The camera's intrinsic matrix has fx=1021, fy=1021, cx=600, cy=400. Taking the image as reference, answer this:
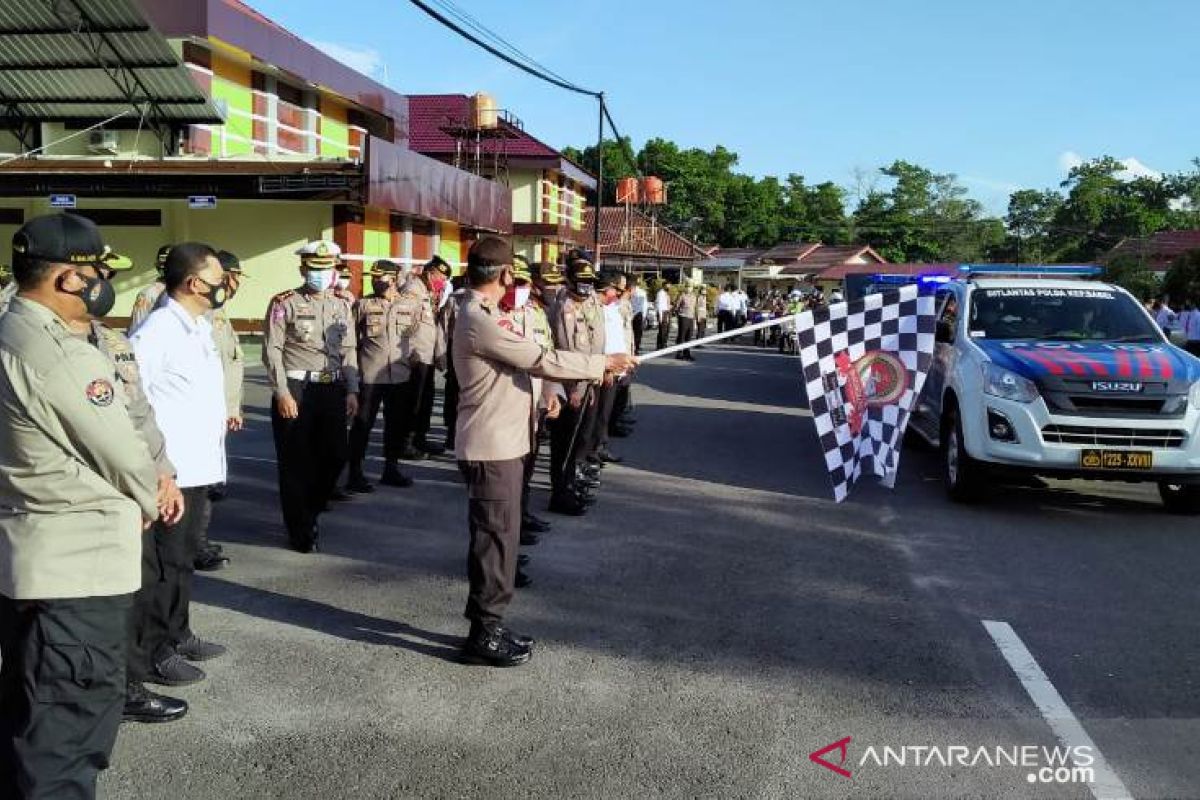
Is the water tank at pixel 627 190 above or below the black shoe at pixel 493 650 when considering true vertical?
above

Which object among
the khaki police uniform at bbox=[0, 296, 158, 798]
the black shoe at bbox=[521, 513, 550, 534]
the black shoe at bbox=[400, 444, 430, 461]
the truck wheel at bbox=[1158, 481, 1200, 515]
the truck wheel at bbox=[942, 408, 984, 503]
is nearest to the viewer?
the khaki police uniform at bbox=[0, 296, 158, 798]

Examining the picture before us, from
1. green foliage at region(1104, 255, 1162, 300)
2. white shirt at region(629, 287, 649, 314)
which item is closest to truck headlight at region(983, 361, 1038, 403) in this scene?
white shirt at region(629, 287, 649, 314)

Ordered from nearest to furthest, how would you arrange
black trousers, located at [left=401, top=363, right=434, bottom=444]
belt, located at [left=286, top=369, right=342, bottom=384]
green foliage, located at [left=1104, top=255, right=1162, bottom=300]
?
belt, located at [left=286, top=369, right=342, bottom=384], black trousers, located at [left=401, top=363, right=434, bottom=444], green foliage, located at [left=1104, top=255, right=1162, bottom=300]

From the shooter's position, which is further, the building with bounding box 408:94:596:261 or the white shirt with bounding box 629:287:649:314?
the building with bounding box 408:94:596:261

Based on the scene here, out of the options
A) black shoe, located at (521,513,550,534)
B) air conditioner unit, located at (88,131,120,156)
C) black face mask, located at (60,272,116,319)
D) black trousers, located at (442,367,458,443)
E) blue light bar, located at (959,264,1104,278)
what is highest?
air conditioner unit, located at (88,131,120,156)

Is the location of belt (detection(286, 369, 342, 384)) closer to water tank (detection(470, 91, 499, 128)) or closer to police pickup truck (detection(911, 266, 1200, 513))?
police pickup truck (detection(911, 266, 1200, 513))

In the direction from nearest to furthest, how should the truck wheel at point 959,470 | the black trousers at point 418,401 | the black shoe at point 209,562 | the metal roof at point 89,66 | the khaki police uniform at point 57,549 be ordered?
the khaki police uniform at point 57,549
the black shoe at point 209,562
the truck wheel at point 959,470
the black trousers at point 418,401
the metal roof at point 89,66

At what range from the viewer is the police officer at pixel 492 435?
4.71 meters

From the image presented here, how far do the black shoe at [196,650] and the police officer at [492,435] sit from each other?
1167 mm

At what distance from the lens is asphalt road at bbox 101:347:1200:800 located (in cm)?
368

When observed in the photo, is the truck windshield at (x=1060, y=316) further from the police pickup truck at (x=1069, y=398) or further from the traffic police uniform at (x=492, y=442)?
the traffic police uniform at (x=492, y=442)

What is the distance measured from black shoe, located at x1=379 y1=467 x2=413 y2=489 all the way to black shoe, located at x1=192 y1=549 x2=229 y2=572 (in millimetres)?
2614

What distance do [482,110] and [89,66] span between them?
1451 cm

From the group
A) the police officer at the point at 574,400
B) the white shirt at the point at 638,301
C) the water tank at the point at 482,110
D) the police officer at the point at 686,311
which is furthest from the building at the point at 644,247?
the police officer at the point at 574,400
